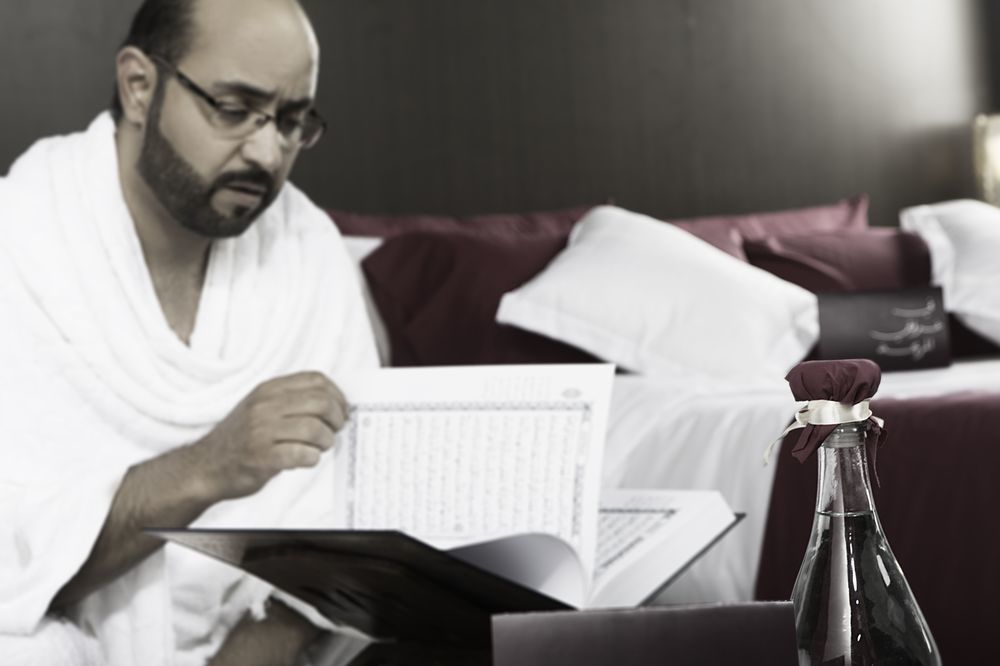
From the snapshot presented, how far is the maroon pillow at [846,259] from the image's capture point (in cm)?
298

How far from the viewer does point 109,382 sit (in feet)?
Result: 5.02

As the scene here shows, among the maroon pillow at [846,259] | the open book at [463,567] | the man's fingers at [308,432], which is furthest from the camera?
the maroon pillow at [846,259]

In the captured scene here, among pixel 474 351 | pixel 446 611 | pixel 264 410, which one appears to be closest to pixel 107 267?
pixel 264 410

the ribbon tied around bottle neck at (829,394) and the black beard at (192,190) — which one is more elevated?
the black beard at (192,190)

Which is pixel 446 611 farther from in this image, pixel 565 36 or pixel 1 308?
pixel 565 36

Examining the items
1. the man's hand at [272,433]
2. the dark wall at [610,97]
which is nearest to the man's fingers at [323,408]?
the man's hand at [272,433]

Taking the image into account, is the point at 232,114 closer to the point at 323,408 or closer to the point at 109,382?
the point at 109,382

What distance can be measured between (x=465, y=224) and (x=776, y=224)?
89cm

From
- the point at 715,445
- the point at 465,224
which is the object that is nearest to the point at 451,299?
the point at 465,224

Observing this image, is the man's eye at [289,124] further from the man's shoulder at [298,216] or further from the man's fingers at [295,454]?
the man's fingers at [295,454]

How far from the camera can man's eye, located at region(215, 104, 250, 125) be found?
165cm

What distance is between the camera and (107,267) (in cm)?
158

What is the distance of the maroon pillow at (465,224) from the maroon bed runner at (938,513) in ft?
4.07

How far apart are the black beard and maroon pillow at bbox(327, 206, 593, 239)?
42.8 inches
